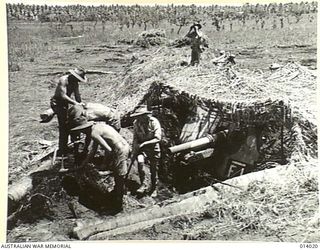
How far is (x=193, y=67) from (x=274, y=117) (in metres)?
0.77

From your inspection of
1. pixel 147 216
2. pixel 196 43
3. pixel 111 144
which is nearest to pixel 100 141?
pixel 111 144

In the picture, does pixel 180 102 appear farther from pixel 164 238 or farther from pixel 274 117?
pixel 164 238

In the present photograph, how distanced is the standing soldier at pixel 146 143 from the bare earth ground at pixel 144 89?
4.2 inches

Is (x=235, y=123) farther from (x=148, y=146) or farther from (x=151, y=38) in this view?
(x=151, y=38)

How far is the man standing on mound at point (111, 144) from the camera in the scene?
4625 millimetres

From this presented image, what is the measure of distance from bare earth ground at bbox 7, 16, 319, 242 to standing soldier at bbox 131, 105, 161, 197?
0.11 meters

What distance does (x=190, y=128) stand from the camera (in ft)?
15.5

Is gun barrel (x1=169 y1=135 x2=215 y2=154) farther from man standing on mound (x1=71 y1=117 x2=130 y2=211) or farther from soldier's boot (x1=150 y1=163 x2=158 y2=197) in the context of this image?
man standing on mound (x1=71 y1=117 x2=130 y2=211)

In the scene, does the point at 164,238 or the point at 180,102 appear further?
the point at 180,102

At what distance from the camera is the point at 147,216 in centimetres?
449

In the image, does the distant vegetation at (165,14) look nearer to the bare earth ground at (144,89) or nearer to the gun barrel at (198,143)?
the bare earth ground at (144,89)

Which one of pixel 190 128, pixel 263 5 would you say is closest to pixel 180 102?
pixel 190 128

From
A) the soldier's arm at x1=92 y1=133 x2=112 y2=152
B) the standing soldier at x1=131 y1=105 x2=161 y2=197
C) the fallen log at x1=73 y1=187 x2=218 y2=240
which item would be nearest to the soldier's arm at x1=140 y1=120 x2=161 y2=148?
the standing soldier at x1=131 y1=105 x2=161 y2=197

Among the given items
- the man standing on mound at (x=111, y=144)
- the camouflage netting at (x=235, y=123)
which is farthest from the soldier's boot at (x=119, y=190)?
the camouflage netting at (x=235, y=123)
